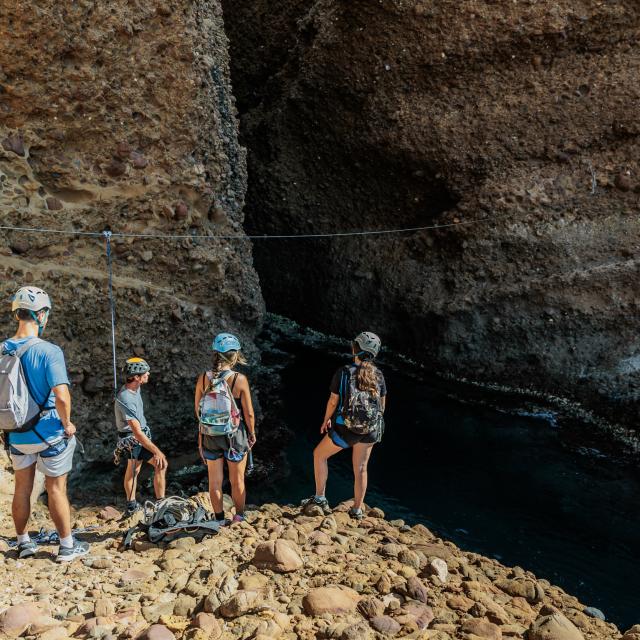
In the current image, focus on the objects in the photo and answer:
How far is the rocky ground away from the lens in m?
3.11

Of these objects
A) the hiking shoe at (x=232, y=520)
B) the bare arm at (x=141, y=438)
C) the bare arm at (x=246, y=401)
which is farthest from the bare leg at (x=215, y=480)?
the bare arm at (x=141, y=438)

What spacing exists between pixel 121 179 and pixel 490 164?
19.0 feet

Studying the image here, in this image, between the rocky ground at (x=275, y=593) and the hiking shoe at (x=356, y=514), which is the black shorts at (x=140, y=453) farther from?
the hiking shoe at (x=356, y=514)

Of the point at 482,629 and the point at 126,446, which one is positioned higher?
the point at 126,446

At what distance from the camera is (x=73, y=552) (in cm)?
383

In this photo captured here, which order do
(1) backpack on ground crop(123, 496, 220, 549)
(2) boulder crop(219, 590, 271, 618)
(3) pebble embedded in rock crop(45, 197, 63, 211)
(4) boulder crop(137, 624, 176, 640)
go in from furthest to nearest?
(3) pebble embedded in rock crop(45, 197, 63, 211), (1) backpack on ground crop(123, 496, 220, 549), (2) boulder crop(219, 590, 271, 618), (4) boulder crop(137, 624, 176, 640)

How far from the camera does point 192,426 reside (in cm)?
737

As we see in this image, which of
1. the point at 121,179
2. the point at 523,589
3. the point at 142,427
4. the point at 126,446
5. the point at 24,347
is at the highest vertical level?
the point at 121,179

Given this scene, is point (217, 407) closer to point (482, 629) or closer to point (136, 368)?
point (136, 368)

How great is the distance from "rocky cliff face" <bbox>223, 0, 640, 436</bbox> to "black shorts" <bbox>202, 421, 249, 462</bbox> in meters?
6.36

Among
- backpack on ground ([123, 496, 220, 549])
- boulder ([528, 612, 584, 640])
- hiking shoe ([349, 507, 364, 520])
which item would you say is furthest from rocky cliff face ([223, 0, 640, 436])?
backpack on ground ([123, 496, 220, 549])

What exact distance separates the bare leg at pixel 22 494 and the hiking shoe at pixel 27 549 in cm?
10

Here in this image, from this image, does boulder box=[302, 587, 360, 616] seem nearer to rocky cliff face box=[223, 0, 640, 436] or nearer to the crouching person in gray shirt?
the crouching person in gray shirt

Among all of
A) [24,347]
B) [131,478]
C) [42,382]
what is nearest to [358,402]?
[131,478]
